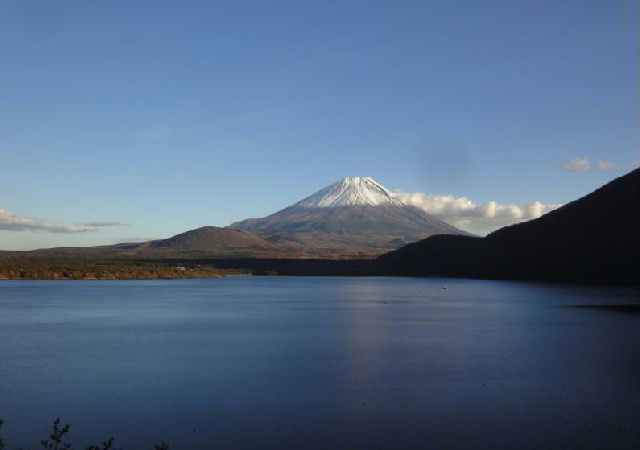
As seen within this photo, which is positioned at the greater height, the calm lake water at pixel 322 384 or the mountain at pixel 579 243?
the mountain at pixel 579 243

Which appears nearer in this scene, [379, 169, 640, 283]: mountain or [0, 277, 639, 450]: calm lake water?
[0, 277, 639, 450]: calm lake water

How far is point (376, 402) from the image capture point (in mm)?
22516

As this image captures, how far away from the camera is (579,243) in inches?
4943

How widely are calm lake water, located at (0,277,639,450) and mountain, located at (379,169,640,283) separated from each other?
71.5m

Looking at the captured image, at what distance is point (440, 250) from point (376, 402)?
17551 centimetres

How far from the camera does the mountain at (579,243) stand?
115875mm

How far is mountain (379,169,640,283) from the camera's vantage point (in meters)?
116

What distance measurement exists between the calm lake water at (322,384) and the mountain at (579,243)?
71546 millimetres

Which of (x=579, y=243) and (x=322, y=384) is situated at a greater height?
(x=579, y=243)

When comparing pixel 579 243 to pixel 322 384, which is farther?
pixel 579 243

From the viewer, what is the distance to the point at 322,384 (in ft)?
84.2

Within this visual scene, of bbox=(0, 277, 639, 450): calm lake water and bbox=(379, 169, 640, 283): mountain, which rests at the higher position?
bbox=(379, 169, 640, 283): mountain

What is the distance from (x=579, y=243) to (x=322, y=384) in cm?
11190

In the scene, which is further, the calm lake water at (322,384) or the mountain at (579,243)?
the mountain at (579,243)
